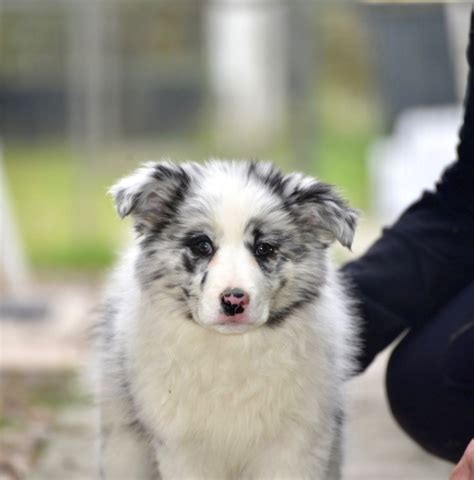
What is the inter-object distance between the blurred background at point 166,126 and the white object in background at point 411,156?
3cm

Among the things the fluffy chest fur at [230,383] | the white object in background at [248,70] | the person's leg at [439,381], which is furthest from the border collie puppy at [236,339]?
the white object in background at [248,70]

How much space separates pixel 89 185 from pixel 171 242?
744 cm

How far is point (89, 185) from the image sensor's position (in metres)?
10.8

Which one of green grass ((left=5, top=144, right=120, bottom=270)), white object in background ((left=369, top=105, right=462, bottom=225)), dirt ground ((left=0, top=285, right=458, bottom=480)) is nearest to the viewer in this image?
dirt ground ((left=0, top=285, right=458, bottom=480))

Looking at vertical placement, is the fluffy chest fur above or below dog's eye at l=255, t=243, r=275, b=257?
below

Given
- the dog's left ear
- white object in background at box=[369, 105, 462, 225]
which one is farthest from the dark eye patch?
white object in background at box=[369, 105, 462, 225]

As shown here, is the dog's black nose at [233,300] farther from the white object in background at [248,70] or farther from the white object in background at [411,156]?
the white object in background at [248,70]

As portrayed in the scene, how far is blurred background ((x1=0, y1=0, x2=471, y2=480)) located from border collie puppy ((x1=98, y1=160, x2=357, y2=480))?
3.59ft

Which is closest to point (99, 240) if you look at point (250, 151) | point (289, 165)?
point (289, 165)

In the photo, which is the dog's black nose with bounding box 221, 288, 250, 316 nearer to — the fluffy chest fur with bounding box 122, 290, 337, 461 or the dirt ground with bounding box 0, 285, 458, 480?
the fluffy chest fur with bounding box 122, 290, 337, 461

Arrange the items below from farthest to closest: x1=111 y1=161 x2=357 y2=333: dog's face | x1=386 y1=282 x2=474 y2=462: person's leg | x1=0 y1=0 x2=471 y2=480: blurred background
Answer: x1=0 y1=0 x2=471 y2=480: blurred background, x1=386 y1=282 x2=474 y2=462: person's leg, x1=111 y1=161 x2=357 y2=333: dog's face

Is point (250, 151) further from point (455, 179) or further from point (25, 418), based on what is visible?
point (455, 179)

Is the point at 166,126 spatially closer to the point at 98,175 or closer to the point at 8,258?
the point at 98,175

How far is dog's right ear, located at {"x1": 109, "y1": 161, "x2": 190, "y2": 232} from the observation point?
11.3 feet
